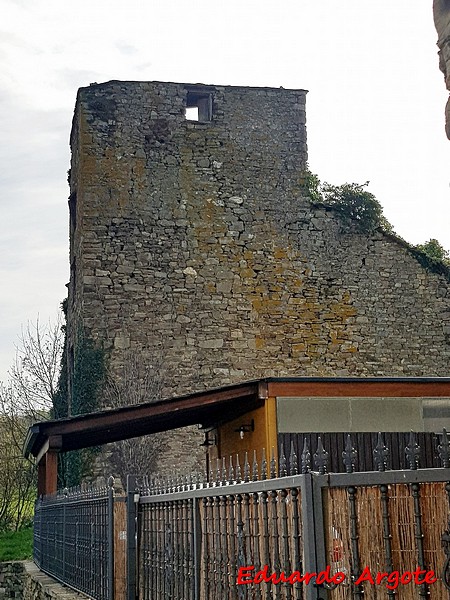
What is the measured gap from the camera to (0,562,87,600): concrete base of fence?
935 centimetres

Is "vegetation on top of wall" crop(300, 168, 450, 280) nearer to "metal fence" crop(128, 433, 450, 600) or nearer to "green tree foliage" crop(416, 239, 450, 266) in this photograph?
"green tree foliage" crop(416, 239, 450, 266)

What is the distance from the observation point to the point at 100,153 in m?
18.5

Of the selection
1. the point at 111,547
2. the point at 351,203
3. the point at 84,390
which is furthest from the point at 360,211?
the point at 111,547

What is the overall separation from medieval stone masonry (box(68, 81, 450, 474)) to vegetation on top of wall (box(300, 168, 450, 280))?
15 cm

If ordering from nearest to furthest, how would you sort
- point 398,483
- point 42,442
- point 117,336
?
point 398,483, point 42,442, point 117,336

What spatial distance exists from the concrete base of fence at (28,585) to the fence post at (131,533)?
72.2 inches

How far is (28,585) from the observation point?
43.5 ft

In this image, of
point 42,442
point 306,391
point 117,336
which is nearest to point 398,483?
point 306,391

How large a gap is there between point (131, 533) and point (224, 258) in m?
12.0

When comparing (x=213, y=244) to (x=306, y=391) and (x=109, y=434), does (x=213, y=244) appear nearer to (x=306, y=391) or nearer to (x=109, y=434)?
(x=109, y=434)

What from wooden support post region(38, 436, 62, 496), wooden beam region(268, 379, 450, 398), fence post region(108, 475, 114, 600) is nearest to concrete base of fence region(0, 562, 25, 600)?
wooden support post region(38, 436, 62, 496)

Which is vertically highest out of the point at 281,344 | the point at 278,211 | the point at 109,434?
the point at 278,211

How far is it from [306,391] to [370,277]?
8.29 meters

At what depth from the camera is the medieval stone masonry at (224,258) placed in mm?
18078
